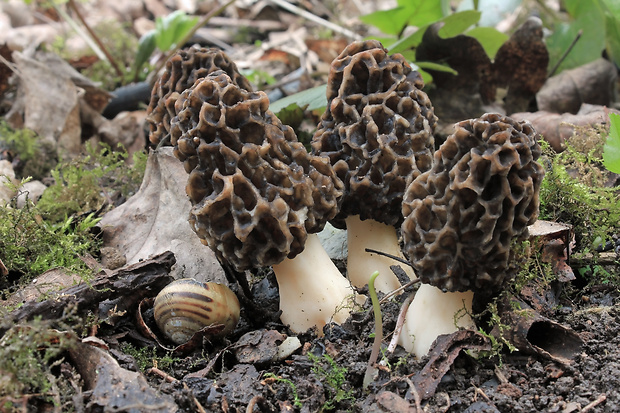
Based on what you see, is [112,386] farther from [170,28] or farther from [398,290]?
[170,28]

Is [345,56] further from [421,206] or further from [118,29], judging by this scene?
[118,29]

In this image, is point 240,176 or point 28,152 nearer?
point 240,176

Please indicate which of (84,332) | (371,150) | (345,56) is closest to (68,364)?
(84,332)

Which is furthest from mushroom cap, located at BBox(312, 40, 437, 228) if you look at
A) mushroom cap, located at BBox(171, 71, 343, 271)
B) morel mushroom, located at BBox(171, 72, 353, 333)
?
mushroom cap, located at BBox(171, 71, 343, 271)

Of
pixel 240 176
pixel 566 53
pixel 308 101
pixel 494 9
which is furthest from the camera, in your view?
pixel 494 9

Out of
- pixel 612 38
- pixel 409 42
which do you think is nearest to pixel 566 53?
pixel 612 38

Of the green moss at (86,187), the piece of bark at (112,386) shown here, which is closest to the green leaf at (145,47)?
the green moss at (86,187)

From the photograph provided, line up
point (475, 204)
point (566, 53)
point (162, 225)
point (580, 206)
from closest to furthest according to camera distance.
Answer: point (475, 204), point (580, 206), point (162, 225), point (566, 53)

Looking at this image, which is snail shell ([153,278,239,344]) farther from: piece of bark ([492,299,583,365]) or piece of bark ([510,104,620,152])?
piece of bark ([510,104,620,152])
